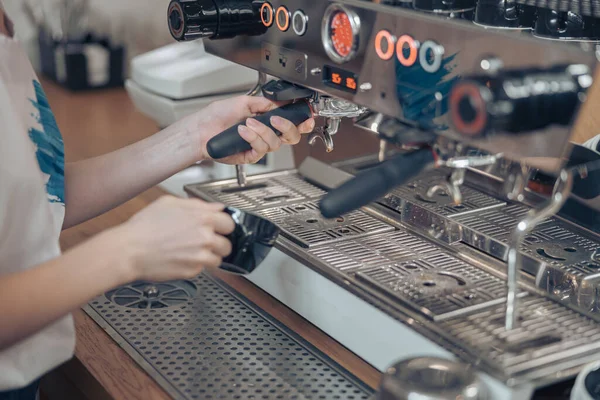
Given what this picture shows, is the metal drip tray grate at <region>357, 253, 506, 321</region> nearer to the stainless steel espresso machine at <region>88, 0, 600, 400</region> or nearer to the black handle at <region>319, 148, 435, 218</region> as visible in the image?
the stainless steel espresso machine at <region>88, 0, 600, 400</region>

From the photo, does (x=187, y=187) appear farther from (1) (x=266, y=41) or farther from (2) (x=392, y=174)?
(2) (x=392, y=174)

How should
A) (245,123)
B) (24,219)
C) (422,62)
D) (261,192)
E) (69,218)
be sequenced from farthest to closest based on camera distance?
(261,192), (69,218), (245,123), (24,219), (422,62)

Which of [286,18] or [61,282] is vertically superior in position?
[286,18]

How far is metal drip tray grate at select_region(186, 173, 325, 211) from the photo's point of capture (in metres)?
1.08

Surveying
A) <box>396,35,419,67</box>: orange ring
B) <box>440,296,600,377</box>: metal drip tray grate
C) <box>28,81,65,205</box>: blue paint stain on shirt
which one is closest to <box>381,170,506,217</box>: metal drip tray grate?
<box>440,296,600,377</box>: metal drip tray grate

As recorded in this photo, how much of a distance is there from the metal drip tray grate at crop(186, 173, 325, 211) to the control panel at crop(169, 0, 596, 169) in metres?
0.21

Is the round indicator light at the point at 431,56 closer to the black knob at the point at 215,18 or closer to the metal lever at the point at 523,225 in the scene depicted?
the metal lever at the point at 523,225

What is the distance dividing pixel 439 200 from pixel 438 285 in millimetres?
212

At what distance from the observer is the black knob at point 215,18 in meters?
0.91

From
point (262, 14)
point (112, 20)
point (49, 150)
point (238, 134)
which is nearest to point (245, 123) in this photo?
point (238, 134)

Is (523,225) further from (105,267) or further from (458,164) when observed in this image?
(105,267)

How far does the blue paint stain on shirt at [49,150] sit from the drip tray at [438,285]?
0.38 metres

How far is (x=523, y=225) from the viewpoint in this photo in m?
0.69

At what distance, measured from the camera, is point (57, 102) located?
2.05 m
